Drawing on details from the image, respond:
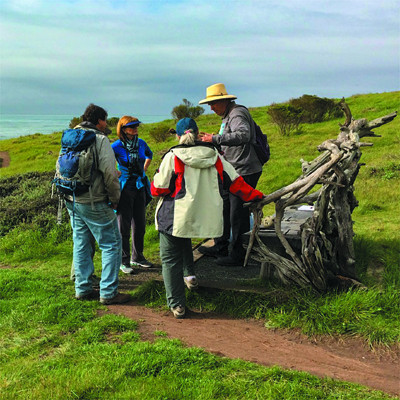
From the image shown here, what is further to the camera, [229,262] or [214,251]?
[214,251]

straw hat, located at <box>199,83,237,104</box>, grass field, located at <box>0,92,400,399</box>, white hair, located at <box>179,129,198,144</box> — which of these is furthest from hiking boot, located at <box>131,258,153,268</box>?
white hair, located at <box>179,129,198,144</box>

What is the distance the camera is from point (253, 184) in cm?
551

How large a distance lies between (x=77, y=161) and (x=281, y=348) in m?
2.84

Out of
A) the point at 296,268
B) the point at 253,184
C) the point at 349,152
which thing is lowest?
the point at 296,268

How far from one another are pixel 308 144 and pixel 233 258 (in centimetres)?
1183

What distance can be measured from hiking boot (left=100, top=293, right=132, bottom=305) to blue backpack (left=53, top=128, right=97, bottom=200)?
129 cm

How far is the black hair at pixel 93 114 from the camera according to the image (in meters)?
4.93

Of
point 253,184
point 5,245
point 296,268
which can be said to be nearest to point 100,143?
point 253,184

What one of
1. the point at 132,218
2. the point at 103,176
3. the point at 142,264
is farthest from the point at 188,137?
the point at 142,264

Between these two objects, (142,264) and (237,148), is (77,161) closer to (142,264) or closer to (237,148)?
(237,148)

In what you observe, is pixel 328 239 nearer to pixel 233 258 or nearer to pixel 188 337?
pixel 233 258

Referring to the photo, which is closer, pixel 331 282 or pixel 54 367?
pixel 54 367

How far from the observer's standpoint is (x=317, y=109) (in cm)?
2347

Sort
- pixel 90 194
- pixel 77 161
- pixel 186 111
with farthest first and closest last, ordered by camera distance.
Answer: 1. pixel 186 111
2. pixel 90 194
3. pixel 77 161
